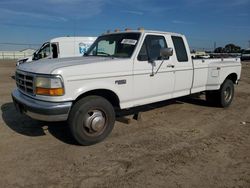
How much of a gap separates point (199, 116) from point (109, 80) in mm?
3131

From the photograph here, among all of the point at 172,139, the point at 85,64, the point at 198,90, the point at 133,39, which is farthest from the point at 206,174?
the point at 198,90

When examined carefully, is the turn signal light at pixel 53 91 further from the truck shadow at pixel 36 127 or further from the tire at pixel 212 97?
the tire at pixel 212 97

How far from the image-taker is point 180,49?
6367 millimetres

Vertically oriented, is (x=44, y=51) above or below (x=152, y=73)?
above

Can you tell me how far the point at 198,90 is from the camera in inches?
273

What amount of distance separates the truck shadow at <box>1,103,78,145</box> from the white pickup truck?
0.67 metres

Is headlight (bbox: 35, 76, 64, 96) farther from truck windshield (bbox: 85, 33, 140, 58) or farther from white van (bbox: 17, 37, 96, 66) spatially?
white van (bbox: 17, 37, 96, 66)

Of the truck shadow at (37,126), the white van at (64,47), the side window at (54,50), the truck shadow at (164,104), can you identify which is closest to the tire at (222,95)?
the truck shadow at (164,104)

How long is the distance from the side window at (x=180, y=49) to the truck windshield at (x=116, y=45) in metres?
1.20

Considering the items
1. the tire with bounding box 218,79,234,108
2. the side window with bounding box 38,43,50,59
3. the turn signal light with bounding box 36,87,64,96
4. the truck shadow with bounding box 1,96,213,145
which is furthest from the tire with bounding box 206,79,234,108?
the side window with bounding box 38,43,50,59

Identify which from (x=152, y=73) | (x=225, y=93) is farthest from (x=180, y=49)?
(x=225, y=93)

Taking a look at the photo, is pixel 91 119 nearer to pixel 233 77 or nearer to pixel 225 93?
pixel 225 93

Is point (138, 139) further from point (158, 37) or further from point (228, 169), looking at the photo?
point (158, 37)

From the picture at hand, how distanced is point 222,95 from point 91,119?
451 centimetres
